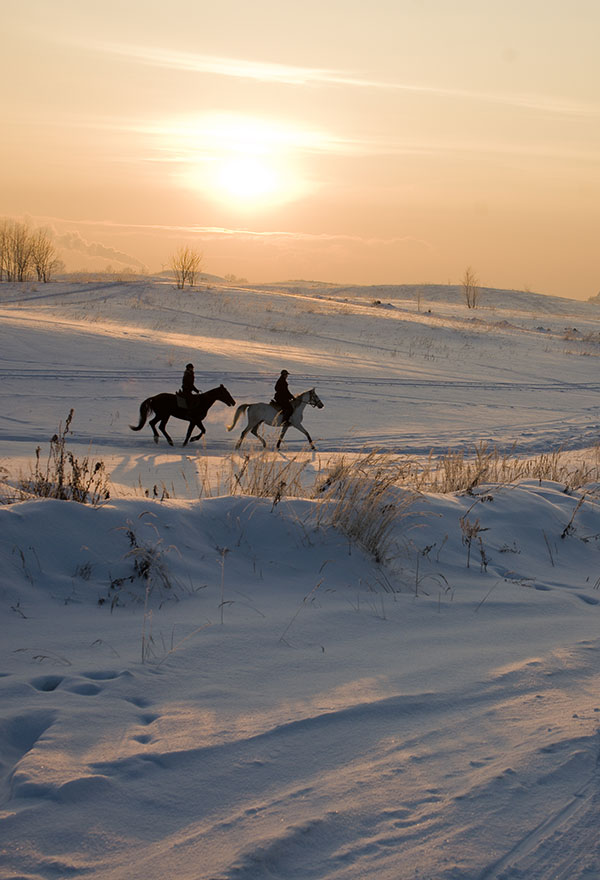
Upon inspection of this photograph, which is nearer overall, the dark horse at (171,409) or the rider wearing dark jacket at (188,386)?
the rider wearing dark jacket at (188,386)

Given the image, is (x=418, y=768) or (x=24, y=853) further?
(x=418, y=768)

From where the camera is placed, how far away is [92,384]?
67.9 feet

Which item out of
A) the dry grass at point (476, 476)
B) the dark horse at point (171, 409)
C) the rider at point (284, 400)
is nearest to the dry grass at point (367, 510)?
the dry grass at point (476, 476)

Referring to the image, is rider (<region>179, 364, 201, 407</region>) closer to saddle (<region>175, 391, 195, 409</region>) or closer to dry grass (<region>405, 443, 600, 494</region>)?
saddle (<region>175, 391, 195, 409</region>)

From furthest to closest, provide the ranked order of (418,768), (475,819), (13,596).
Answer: (13,596), (418,768), (475,819)

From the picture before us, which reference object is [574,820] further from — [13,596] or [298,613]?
[13,596]

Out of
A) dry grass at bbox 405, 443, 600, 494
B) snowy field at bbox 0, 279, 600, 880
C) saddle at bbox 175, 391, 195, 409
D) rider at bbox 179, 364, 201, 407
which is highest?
rider at bbox 179, 364, 201, 407

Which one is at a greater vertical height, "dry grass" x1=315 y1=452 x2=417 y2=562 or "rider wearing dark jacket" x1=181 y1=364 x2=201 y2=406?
"rider wearing dark jacket" x1=181 y1=364 x2=201 y2=406

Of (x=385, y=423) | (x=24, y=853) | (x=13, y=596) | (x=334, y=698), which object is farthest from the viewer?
(x=385, y=423)

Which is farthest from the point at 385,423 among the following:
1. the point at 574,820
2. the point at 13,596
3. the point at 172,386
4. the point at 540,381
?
the point at 574,820

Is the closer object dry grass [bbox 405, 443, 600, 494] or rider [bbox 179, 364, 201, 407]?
dry grass [bbox 405, 443, 600, 494]

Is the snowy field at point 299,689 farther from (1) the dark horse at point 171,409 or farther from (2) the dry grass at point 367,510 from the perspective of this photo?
(1) the dark horse at point 171,409

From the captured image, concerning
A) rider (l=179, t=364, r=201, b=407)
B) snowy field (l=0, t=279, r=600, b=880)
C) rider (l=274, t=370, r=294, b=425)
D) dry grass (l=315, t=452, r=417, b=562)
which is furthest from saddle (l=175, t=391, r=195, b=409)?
dry grass (l=315, t=452, r=417, b=562)

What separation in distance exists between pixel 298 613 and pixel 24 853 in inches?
88.9
